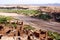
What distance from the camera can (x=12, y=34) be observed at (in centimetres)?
1722

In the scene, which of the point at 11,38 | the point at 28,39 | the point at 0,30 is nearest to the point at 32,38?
the point at 28,39

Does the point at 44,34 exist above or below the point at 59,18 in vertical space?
above

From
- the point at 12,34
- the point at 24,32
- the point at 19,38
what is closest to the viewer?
the point at 19,38

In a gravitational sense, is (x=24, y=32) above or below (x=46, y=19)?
above

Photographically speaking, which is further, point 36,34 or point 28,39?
point 36,34

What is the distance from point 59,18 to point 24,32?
1368 inches

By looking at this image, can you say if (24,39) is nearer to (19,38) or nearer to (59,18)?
(19,38)

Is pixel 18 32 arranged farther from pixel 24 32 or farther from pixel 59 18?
pixel 59 18

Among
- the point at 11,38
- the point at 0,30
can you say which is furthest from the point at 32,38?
the point at 0,30

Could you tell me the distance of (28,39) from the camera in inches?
646

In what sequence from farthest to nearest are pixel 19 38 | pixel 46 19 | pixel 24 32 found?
pixel 46 19
pixel 24 32
pixel 19 38

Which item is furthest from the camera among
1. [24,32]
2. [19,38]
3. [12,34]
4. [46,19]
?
[46,19]

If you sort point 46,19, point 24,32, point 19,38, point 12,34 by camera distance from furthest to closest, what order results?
point 46,19, point 24,32, point 12,34, point 19,38

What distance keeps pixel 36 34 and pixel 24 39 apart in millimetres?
2559
